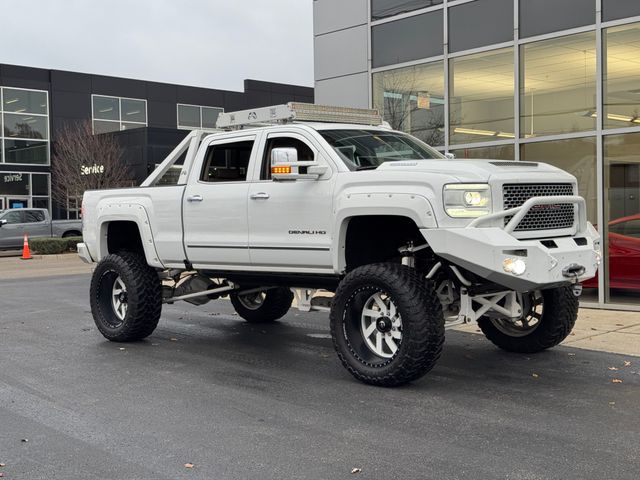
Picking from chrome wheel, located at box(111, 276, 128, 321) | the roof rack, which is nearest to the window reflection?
the roof rack

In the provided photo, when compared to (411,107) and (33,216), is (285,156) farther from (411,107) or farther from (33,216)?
(33,216)

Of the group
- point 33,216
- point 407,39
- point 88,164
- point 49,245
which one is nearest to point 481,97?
point 407,39

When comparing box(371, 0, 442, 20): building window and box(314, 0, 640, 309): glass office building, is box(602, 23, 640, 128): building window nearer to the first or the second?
box(314, 0, 640, 309): glass office building

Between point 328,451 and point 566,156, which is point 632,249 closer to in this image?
point 566,156

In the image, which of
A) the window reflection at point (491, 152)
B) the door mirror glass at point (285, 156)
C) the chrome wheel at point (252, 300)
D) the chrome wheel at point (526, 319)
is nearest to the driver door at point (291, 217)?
the door mirror glass at point (285, 156)

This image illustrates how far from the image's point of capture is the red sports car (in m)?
10.2

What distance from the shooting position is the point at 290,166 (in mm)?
6594

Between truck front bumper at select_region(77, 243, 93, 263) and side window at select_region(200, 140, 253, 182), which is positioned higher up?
side window at select_region(200, 140, 253, 182)

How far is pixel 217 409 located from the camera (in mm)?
5586

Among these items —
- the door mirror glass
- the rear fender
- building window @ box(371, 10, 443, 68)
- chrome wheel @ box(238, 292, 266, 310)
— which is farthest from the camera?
building window @ box(371, 10, 443, 68)

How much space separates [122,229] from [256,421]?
450 cm

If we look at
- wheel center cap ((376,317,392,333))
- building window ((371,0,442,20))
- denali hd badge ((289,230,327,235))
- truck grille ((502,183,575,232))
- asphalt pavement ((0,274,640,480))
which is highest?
building window ((371,0,442,20))

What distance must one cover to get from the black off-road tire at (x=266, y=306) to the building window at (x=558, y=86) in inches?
178

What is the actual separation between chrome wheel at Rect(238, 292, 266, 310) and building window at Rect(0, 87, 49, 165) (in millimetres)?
30636
